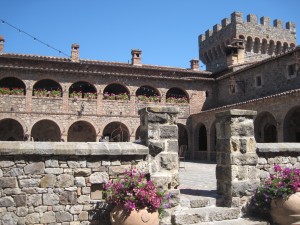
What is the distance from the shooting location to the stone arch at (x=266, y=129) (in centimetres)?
1816

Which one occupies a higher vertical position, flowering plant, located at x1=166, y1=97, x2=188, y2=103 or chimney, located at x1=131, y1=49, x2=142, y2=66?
chimney, located at x1=131, y1=49, x2=142, y2=66

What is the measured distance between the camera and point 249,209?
5.77 m

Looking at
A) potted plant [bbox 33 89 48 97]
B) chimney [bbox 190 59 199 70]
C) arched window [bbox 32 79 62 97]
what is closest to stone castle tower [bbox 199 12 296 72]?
chimney [bbox 190 59 199 70]

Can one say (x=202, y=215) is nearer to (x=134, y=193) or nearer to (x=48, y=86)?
(x=134, y=193)

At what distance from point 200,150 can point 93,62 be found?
33.9 feet

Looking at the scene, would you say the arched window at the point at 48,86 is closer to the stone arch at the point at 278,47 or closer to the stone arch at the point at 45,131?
the stone arch at the point at 45,131

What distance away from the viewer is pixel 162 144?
17.7ft

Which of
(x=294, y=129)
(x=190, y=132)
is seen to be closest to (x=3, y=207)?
(x=294, y=129)

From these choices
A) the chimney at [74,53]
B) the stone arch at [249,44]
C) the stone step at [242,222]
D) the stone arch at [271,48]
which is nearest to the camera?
the stone step at [242,222]

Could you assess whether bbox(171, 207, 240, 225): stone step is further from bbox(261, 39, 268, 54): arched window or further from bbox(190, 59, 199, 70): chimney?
bbox(261, 39, 268, 54): arched window

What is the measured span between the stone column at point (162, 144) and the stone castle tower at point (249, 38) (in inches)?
959

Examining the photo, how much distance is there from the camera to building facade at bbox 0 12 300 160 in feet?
60.2

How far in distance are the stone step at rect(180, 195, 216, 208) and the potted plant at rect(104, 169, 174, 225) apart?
2.15ft

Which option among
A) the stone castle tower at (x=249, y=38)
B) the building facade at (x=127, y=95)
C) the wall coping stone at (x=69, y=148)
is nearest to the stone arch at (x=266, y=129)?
the building facade at (x=127, y=95)
